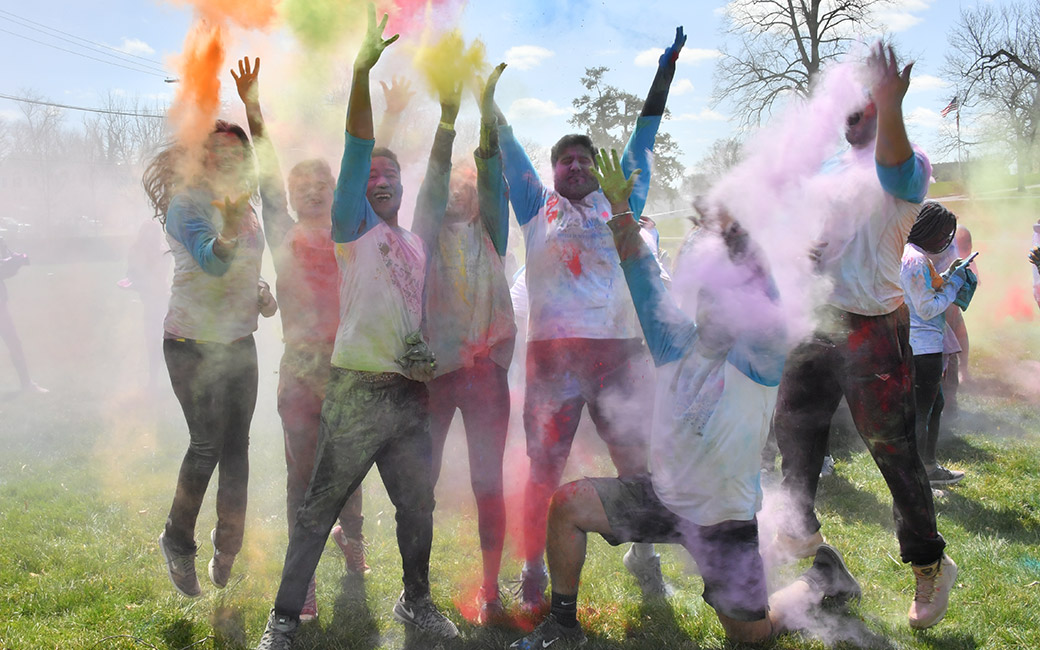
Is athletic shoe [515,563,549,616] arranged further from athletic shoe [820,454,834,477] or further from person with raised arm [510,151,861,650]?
athletic shoe [820,454,834,477]

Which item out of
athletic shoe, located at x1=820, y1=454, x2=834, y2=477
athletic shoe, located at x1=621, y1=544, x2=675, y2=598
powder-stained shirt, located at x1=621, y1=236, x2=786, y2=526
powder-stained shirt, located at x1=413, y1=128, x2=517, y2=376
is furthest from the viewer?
athletic shoe, located at x1=820, y1=454, x2=834, y2=477

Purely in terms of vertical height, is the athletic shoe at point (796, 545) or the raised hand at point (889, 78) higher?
the raised hand at point (889, 78)

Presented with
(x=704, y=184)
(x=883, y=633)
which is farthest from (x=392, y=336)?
(x=883, y=633)

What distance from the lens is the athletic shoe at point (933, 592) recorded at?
2881 mm

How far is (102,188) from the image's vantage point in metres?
30.1

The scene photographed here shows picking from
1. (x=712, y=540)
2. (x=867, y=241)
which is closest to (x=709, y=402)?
(x=712, y=540)

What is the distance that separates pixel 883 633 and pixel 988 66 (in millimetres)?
19604

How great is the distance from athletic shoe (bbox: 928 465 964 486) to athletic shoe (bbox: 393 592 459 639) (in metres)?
3.55

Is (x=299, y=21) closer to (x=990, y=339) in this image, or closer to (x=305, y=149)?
(x=305, y=149)

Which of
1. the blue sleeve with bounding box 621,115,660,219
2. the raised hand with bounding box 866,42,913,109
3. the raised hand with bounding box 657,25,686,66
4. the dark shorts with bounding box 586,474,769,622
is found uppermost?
the raised hand with bounding box 657,25,686,66

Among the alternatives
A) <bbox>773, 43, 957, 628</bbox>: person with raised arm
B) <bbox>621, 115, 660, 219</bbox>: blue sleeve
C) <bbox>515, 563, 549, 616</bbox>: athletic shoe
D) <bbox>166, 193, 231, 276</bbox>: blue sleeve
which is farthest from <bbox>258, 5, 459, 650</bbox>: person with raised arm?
<bbox>773, 43, 957, 628</bbox>: person with raised arm

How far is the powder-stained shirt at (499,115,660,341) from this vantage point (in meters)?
3.16

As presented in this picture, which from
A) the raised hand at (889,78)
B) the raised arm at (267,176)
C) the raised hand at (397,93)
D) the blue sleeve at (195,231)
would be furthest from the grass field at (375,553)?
the raised hand at (397,93)

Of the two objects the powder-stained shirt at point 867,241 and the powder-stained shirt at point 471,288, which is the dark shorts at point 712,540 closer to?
the powder-stained shirt at point 471,288
